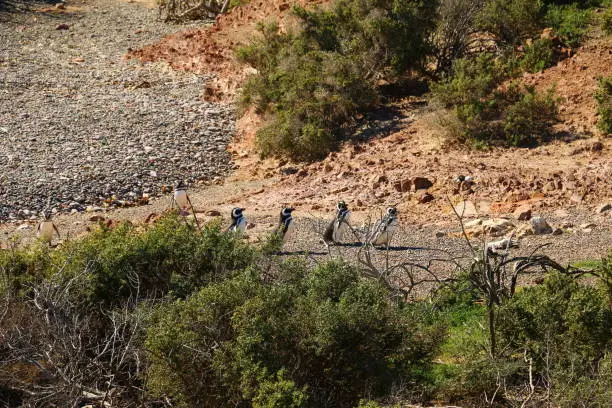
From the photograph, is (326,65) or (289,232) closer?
(289,232)

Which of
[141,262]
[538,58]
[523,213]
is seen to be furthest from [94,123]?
[141,262]

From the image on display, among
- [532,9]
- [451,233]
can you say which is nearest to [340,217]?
[451,233]

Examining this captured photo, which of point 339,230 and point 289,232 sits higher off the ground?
point 339,230

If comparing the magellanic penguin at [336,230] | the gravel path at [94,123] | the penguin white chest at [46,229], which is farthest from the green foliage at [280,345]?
the gravel path at [94,123]

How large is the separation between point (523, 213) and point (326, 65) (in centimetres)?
746

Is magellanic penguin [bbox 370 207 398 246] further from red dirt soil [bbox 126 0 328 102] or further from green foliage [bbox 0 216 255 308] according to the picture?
red dirt soil [bbox 126 0 328 102]

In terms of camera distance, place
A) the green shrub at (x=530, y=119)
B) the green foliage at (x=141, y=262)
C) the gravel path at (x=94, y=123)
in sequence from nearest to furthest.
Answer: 1. the green foliage at (x=141, y=262)
2. the green shrub at (x=530, y=119)
3. the gravel path at (x=94, y=123)

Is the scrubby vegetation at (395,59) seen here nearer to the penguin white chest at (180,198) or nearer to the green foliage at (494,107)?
the green foliage at (494,107)

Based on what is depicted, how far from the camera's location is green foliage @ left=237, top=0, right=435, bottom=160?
64.2ft

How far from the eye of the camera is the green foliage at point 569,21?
2086 centimetres

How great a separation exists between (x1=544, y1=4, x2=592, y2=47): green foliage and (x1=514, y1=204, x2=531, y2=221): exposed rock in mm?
7166

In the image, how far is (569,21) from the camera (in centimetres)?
2144

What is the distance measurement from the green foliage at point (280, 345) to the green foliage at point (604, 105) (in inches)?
394

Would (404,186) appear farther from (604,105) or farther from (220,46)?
(220,46)
